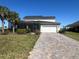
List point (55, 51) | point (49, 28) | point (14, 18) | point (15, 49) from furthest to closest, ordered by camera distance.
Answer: point (49, 28) < point (14, 18) < point (15, 49) < point (55, 51)

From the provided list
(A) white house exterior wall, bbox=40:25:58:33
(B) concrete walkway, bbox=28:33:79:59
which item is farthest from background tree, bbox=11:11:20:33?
(B) concrete walkway, bbox=28:33:79:59

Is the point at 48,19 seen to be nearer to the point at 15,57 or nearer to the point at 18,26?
the point at 18,26

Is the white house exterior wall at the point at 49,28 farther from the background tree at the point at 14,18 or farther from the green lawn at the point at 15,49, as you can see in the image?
the green lawn at the point at 15,49

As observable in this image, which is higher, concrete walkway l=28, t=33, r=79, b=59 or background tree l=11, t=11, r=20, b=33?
background tree l=11, t=11, r=20, b=33

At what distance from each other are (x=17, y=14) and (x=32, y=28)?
18.0 feet

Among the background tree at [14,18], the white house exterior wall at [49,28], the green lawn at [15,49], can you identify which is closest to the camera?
the green lawn at [15,49]

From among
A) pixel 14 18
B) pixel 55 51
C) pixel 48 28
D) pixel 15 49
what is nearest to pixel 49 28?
pixel 48 28

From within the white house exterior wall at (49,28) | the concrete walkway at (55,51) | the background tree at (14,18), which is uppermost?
the background tree at (14,18)

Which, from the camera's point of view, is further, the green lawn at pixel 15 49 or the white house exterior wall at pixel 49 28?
the white house exterior wall at pixel 49 28

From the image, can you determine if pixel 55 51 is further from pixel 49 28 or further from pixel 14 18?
pixel 49 28

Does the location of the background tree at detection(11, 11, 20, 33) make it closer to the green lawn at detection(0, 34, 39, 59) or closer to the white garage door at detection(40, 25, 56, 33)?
the white garage door at detection(40, 25, 56, 33)

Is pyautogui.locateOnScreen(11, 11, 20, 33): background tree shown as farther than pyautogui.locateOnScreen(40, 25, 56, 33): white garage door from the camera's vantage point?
No

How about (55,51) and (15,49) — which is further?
(15,49)

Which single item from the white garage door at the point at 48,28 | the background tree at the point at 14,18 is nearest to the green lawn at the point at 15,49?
the background tree at the point at 14,18
